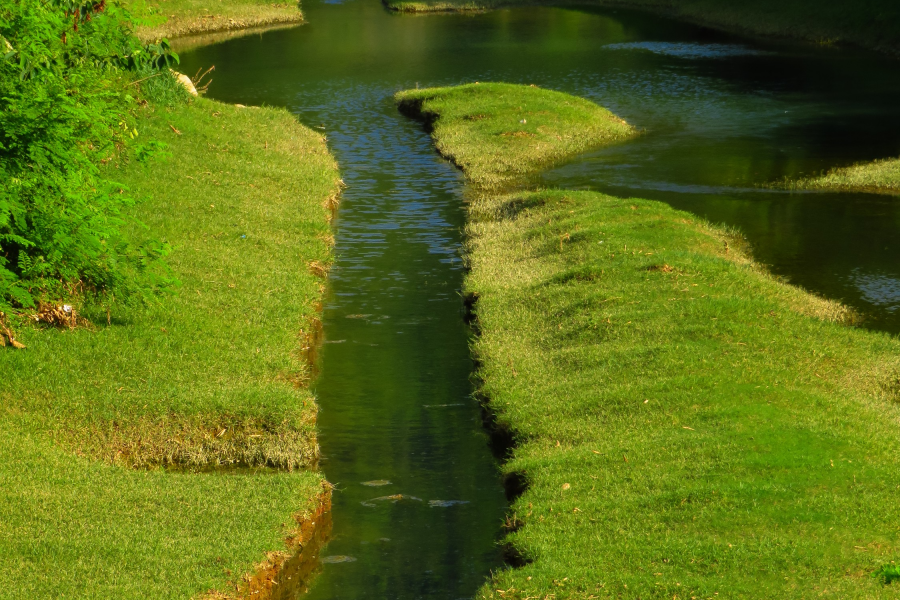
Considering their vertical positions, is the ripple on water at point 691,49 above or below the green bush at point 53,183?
below

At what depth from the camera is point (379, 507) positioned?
14930 millimetres

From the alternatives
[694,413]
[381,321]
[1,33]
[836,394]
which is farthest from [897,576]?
[1,33]

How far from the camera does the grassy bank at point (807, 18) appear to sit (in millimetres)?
60281

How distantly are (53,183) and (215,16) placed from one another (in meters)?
63.0

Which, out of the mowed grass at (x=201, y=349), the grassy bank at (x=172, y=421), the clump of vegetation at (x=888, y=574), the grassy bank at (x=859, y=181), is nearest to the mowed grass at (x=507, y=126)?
the grassy bank at (x=859, y=181)

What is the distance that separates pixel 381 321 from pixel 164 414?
21.8 ft

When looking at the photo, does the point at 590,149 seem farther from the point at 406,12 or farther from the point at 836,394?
the point at 406,12

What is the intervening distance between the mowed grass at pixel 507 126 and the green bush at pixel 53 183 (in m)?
16.5

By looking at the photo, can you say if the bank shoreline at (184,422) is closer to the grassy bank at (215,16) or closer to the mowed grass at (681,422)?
the mowed grass at (681,422)

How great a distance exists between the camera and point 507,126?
39.9 metres

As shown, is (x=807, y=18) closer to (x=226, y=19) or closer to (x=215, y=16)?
(x=226, y=19)

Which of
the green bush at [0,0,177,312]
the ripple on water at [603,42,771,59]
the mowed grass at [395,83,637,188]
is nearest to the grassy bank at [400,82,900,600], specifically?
the green bush at [0,0,177,312]

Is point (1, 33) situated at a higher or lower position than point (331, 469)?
higher

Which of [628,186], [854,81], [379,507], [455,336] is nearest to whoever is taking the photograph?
[379,507]
